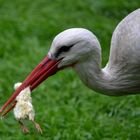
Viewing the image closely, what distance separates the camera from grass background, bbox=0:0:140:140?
6274mm

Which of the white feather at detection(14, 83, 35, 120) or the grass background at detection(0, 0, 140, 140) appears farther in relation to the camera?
the grass background at detection(0, 0, 140, 140)

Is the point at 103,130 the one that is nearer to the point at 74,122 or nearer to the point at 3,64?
the point at 74,122

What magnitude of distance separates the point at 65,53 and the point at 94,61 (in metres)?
0.26

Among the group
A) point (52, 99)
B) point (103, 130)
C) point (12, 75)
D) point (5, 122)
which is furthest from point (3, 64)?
point (103, 130)

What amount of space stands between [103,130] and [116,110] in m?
0.51

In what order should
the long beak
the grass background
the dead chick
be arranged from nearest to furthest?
the dead chick → the long beak → the grass background

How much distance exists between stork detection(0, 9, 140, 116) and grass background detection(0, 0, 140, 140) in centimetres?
99

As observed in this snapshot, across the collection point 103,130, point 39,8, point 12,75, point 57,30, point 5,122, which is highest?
point 39,8

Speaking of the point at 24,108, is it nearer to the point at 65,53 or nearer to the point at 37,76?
the point at 37,76

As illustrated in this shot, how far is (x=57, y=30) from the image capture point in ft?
29.6

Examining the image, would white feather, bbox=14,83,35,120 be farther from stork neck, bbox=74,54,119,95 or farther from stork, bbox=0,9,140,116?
stork neck, bbox=74,54,119,95

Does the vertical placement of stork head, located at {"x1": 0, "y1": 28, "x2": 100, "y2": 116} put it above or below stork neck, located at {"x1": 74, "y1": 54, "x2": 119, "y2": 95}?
above

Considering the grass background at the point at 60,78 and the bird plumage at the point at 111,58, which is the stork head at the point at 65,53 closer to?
the bird plumage at the point at 111,58

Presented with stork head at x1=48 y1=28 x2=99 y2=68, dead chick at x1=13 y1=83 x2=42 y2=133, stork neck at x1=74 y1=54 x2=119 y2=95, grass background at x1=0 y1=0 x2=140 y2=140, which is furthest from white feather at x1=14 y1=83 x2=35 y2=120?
grass background at x1=0 y1=0 x2=140 y2=140
